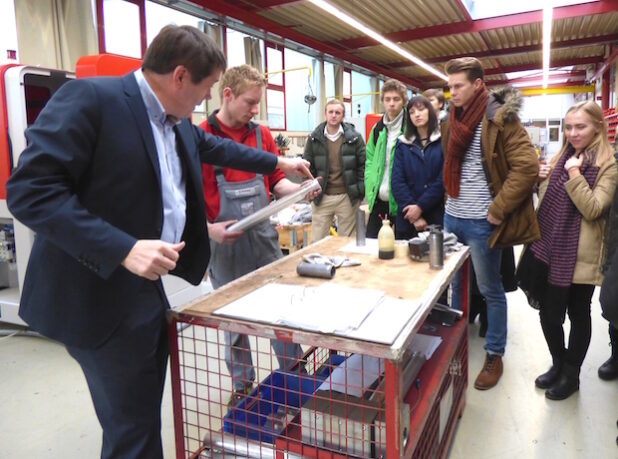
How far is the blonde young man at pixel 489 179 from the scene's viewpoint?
242cm

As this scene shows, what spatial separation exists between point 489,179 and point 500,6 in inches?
337

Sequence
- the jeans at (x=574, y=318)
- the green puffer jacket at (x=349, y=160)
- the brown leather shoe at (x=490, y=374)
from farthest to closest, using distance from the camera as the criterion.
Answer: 1. the green puffer jacket at (x=349, y=160)
2. the brown leather shoe at (x=490, y=374)
3. the jeans at (x=574, y=318)

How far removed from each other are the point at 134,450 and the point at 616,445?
1.97 meters

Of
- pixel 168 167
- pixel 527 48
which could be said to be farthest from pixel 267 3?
pixel 527 48

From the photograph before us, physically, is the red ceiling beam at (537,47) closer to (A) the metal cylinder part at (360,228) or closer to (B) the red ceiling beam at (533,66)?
(B) the red ceiling beam at (533,66)

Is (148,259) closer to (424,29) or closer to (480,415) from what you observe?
(480,415)

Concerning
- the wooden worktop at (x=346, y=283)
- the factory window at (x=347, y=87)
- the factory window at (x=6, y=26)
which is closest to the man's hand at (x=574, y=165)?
the wooden worktop at (x=346, y=283)

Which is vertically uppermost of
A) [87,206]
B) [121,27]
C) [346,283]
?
[121,27]

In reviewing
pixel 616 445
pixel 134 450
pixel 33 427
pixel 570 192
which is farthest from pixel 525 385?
pixel 33 427

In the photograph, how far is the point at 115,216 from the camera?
1.22 metres

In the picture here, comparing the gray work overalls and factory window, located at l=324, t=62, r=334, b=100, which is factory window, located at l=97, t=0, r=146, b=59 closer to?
the gray work overalls

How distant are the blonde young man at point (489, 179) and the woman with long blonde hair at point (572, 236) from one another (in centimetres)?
11

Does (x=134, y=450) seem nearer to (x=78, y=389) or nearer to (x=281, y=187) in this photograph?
(x=281, y=187)

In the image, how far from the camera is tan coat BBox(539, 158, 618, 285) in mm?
2174
